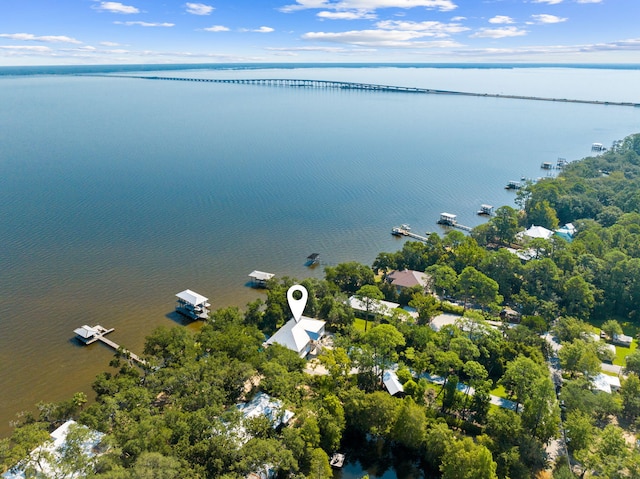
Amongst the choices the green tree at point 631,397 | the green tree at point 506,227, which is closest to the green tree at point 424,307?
→ the green tree at point 631,397

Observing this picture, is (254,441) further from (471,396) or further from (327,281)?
(327,281)

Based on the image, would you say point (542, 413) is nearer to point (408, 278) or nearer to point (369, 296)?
point (369, 296)

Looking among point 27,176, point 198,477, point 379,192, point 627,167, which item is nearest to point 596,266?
point 379,192

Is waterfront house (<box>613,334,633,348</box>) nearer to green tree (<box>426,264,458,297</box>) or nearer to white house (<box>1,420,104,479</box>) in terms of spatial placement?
green tree (<box>426,264,458,297</box>)

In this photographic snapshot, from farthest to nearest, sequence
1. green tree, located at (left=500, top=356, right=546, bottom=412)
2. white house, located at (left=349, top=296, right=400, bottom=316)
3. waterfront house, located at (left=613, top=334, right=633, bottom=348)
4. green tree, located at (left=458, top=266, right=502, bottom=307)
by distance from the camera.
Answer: green tree, located at (left=458, top=266, right=502, bottom=307)
white house, located at (left=349, top=296, right=400, bottom=316)
waterfront house, located at (left=613, top=334, right=633, bottom=348)
green tree, located at (left=500, top=356, right=546, bottom=412)

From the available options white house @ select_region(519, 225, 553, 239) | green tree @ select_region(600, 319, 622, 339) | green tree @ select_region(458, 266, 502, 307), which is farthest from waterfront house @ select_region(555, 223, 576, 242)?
green tree @ select_region(458, 266, 502, 307)

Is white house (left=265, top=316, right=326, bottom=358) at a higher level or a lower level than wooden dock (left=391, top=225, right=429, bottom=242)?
lower

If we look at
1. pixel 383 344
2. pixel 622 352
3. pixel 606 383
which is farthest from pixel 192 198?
pixel 622 352
